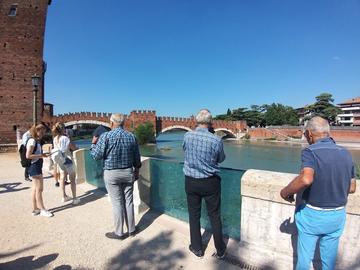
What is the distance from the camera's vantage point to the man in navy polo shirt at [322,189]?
1.74 metres

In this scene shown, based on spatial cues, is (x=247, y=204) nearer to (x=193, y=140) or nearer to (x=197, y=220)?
(x=197, y=220)

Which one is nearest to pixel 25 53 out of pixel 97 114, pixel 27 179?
pixel 27 179

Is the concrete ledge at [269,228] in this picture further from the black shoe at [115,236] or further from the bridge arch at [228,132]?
the bridge arch at [228,132]

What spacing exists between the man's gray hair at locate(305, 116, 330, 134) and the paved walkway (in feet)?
5.06

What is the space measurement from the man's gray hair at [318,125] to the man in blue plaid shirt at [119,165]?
1.94 metres

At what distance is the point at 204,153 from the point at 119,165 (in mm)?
1081

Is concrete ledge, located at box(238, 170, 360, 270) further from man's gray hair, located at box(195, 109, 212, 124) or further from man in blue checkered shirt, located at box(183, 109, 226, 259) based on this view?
man's gray hair, located at box(195, 109, 212, 124)

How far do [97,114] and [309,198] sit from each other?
147ft

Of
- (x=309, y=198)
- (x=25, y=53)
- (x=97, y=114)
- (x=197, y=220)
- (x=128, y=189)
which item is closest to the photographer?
(x=309, y=198)

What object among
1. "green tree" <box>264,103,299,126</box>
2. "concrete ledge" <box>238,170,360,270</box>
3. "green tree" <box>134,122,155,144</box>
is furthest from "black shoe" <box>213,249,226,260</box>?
"green tree" <box>264,103,299,126</box>

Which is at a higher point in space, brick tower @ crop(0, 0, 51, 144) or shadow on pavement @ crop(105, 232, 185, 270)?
brick tower @ crop(0, 0, 51, 144)

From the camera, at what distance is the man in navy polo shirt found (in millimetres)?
1744

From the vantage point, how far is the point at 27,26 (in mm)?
17547

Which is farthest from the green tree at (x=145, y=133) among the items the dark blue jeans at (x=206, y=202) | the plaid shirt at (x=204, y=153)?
the plaid shirt at (x=204, y=153)
